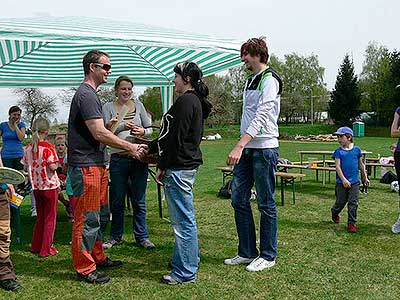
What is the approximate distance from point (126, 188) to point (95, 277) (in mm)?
1375

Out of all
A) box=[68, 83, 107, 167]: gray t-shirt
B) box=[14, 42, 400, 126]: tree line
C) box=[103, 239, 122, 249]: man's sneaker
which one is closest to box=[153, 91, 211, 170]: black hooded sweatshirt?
box=[68, 83, 107, 167]: gray t-shirt

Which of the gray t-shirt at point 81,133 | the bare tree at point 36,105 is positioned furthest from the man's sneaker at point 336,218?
the bare tree at point 36,105

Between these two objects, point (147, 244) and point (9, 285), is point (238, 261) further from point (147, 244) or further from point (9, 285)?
point (9, 285)

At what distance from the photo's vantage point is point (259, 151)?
4.31m

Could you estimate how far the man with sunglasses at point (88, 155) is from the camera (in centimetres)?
395

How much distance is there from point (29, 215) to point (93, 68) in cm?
432

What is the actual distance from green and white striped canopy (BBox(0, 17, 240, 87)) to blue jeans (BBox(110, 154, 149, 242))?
1319 millimetres

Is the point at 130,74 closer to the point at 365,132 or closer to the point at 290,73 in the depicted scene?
the point at 365,132

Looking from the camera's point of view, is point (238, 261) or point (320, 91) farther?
point (320, 91)

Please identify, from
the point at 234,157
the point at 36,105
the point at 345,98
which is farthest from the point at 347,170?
the point at 345,98

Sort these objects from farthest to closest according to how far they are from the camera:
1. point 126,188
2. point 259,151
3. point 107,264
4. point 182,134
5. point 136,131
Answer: point 126,188 → point 136,131 → point 107,264 → point 259,151 → point 182,134

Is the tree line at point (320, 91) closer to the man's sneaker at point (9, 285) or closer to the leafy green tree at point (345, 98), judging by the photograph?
the leafy green tree at point (345, 98)

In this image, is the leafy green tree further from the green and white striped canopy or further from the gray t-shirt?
the gray t-shirt

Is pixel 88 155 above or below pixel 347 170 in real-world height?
above
